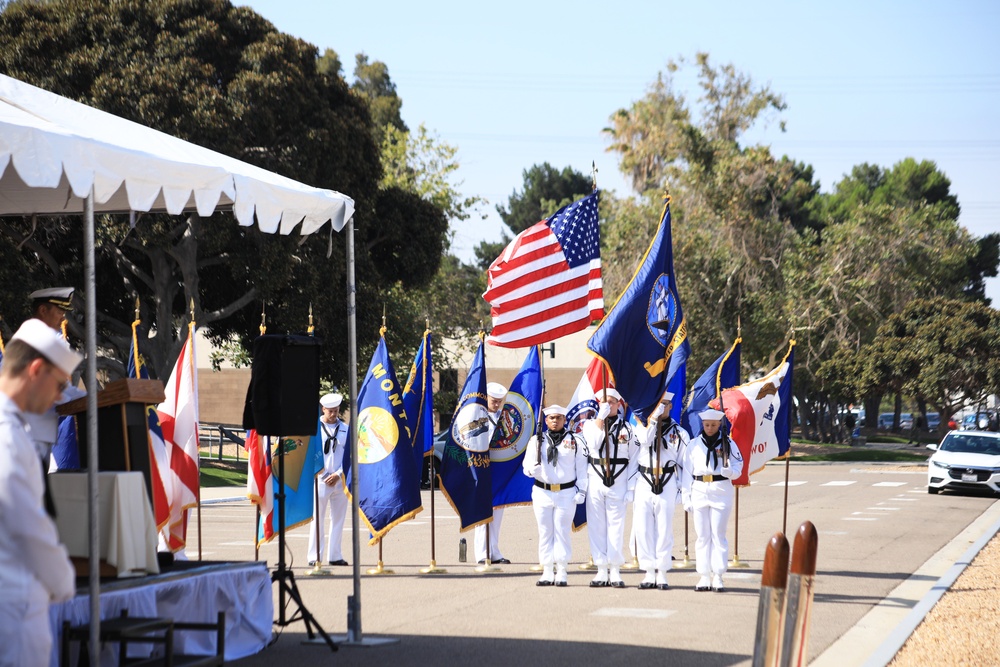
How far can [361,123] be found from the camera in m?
28.6

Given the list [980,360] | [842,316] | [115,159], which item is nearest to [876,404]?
[980,360]

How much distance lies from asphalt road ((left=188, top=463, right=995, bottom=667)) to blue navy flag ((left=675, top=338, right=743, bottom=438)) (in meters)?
2.03

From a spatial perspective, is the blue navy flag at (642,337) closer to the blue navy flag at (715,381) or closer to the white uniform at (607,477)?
the white uniform at (607,477)

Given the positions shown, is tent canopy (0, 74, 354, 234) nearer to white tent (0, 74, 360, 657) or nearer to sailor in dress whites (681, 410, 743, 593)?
white tent (0, 74, 360, 657)

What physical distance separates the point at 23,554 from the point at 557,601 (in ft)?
25.5

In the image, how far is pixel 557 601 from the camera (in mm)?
11469

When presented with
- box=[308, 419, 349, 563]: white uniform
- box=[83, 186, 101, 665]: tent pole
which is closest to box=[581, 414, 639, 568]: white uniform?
box=[308, 419, 349, 563]: white uniform

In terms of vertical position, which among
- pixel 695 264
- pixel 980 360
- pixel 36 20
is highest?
pixel 36 20

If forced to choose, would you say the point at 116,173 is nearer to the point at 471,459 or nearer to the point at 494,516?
the point at 471,459

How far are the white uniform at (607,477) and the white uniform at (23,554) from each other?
28.5 ft

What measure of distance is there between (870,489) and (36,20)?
22844mm

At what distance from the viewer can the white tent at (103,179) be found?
6320 mm

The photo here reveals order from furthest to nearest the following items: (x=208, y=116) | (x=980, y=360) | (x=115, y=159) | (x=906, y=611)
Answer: (x=980, y=360)
(x=208, y=116)
(x=906, y=611)
(x=115, y=159)

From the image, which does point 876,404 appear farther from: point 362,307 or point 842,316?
point 362,307
